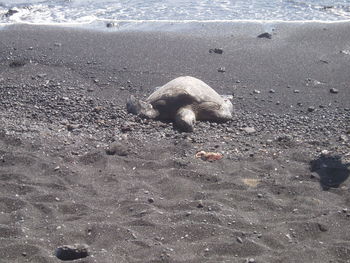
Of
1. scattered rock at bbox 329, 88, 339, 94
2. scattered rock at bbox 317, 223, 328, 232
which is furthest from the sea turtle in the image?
scattered rock at bbox 317, 223, 328, 232

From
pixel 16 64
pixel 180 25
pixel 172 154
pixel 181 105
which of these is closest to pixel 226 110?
pixel 181 105

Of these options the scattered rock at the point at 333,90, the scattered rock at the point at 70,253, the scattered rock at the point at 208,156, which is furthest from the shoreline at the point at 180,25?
the scattered rock at the point at 70,253

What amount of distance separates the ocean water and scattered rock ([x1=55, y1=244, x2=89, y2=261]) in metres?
7.10

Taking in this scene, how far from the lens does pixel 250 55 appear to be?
816 centimetres

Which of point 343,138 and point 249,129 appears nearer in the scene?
point 343,138

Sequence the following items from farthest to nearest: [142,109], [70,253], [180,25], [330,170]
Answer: [180,25] < [142,109] < [330,170] < [70,253]

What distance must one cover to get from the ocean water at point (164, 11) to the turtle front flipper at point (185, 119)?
4555 mm

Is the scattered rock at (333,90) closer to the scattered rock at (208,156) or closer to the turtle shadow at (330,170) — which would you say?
the turtle shadow at (330,170)

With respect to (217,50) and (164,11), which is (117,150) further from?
(164,11)

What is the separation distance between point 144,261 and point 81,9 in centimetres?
876

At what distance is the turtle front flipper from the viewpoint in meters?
5.77

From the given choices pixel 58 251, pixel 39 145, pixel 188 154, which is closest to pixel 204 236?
pixel 58 251

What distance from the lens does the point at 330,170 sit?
197 inches

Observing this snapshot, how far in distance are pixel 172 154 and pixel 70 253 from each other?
82.9 inches
